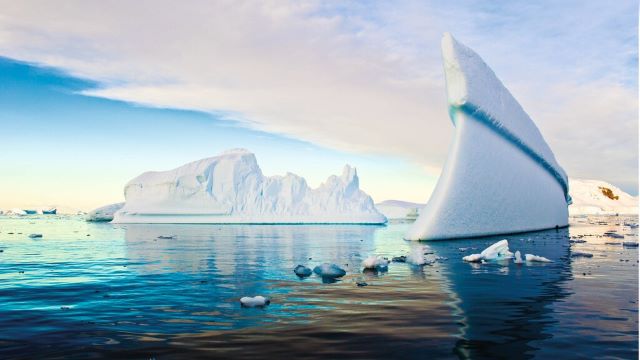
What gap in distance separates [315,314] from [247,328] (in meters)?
1.21

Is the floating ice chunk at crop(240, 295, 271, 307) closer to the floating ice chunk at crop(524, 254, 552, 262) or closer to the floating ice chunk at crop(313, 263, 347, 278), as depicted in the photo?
the floating ice chunk at crop(313, 263, 347, 278)

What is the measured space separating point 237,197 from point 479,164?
4105 centimetres

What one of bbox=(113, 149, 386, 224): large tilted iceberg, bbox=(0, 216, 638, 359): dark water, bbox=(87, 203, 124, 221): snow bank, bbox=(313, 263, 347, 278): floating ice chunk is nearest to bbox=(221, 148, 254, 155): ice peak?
bbox=(113, 149, 386, 224): large tilted iceberg

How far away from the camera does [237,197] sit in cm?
6019

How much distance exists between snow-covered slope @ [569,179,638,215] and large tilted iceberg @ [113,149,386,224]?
4349 inches

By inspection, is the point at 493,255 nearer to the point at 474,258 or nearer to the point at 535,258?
the point at 474,258

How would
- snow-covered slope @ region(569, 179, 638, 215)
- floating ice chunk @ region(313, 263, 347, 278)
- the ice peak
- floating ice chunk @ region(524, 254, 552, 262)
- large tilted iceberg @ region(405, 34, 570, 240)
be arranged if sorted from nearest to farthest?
1. floating ice chunk @ region(313, 263, 347, 278)
2. floating ice chunk @ region(524, 254, 552, 262)
3. large tilted iceberg @ region(405, 34, 570, 240)
4. the ice peak
5. snow-covered slope @ region(569, 179, 638, 215)

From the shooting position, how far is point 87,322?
21.9 feet

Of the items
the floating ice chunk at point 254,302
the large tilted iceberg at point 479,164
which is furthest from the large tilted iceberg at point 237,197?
the floating ice chunk at point 254,302

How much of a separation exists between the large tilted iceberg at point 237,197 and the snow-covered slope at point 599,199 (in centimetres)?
11047

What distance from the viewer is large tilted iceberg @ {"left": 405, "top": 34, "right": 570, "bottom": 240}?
22703mm

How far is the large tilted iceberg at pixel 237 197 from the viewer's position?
59.7m

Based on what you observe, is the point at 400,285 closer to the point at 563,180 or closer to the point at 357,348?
the point at 357,348

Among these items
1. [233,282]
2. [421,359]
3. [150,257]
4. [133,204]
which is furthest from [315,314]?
[133,204]
